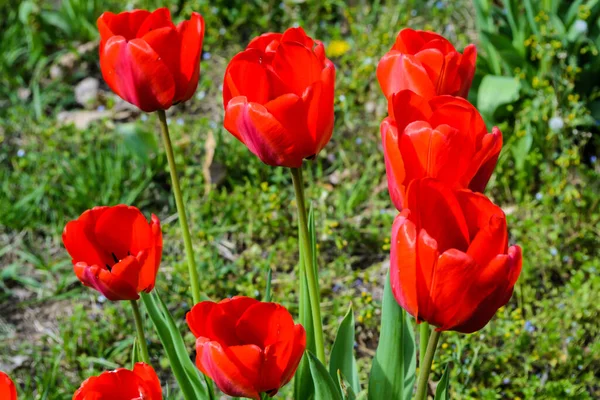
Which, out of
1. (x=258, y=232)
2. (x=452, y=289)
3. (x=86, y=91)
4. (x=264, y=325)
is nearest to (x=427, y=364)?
(x=452, y=289)

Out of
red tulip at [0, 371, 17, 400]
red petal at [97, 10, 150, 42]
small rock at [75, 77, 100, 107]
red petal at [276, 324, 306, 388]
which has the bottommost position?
small rock at [75, 77, 100, 107]

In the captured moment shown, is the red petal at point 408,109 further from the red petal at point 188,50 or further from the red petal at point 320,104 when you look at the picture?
the red petal at point 188,50

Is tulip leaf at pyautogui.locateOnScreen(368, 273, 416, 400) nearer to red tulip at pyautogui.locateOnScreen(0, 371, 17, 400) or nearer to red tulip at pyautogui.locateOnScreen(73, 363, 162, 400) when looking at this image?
red tulip at pyautogui.locateOnScreen(73, 363, 162, 400)

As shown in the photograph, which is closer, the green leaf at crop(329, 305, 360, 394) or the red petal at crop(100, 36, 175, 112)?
the red petal at crop(100, 36, 175, 112)

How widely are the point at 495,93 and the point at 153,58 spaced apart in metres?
1.83

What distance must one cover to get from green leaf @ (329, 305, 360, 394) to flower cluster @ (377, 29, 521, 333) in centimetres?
41

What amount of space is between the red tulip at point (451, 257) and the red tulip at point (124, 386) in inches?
14.5

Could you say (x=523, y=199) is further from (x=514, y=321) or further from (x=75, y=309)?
(x=75, y=309)

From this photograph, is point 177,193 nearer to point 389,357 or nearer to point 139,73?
point 139,73

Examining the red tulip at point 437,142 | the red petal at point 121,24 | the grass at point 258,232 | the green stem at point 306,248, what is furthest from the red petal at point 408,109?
the grass at point 258,232

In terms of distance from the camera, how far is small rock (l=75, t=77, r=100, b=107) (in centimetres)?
358

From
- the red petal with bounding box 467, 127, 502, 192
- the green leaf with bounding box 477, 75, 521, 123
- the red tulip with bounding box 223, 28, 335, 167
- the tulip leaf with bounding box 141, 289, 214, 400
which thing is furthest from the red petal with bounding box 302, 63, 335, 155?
the green leaf with bounding box 477, 75, 521, 123

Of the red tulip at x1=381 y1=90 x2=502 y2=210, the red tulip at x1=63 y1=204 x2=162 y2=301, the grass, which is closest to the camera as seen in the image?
the red tulip at x1=381 y1=90 x2=502 y2=210

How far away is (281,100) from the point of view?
1.12 m
